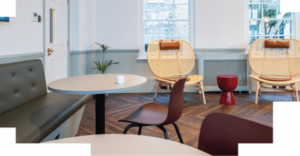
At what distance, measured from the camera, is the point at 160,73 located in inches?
167

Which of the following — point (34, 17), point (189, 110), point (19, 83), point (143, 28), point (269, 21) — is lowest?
point (189, 110)

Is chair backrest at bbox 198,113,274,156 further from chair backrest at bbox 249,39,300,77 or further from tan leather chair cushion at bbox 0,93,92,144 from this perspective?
chair backrest at bbox 249,39,300,77

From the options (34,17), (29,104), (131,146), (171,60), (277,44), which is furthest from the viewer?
(171,60)

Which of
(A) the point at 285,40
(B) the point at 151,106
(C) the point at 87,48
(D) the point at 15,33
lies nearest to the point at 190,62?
(A) the point at 285,40

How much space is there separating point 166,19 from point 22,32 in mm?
3233

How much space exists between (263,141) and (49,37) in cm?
336

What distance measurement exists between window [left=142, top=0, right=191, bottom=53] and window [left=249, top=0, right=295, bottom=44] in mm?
1535

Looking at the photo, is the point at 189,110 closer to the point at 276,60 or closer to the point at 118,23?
the point at 276,60

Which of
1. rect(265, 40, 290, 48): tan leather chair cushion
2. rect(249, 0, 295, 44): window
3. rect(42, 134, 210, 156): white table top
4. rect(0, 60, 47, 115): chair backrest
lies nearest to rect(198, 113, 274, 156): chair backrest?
rect(42, 134, 210, 156): white table top

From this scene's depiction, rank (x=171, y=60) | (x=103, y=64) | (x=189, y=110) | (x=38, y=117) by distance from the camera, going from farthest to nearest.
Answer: (x=103, y=64), (x=171, y=60), (x=189, y=110), (x=38, y=117)

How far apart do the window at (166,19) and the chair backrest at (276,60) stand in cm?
154

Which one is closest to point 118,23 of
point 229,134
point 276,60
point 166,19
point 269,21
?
point 166,19

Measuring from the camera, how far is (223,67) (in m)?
4.70

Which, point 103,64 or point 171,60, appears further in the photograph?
point 103,64
